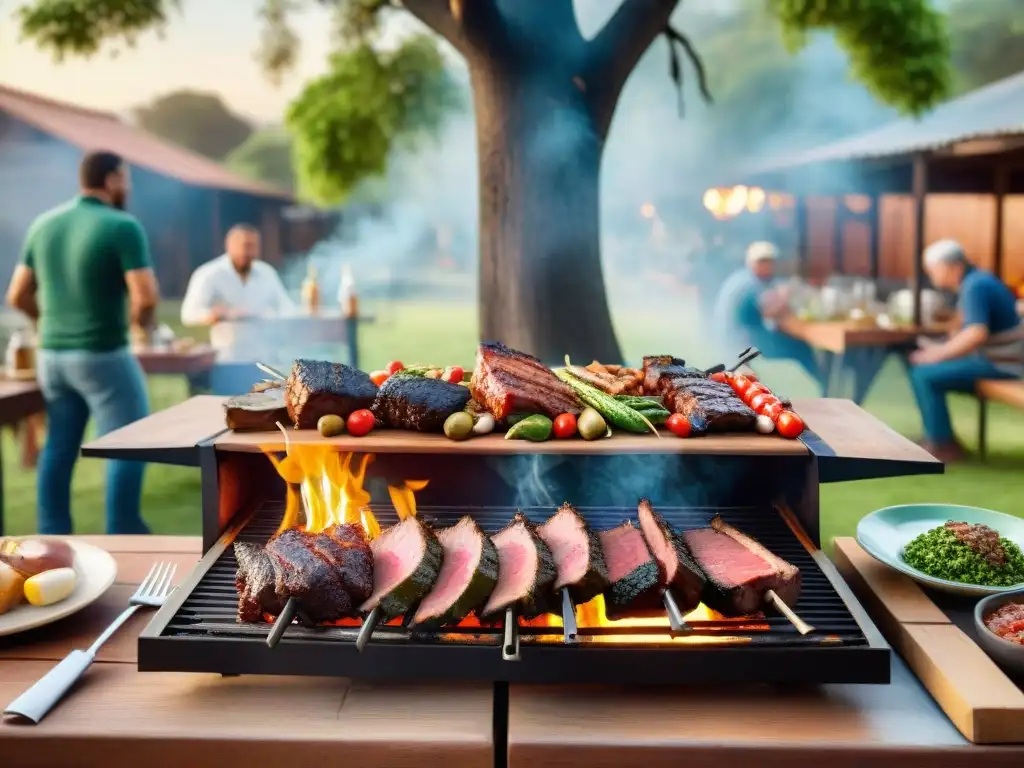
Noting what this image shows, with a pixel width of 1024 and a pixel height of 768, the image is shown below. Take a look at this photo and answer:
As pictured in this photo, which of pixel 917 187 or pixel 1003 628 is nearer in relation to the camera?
pixel 1003 628

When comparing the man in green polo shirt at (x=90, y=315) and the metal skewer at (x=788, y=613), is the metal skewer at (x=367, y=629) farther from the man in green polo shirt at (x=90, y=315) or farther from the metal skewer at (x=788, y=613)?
the man in green polo shirt at (x=90, y=315)

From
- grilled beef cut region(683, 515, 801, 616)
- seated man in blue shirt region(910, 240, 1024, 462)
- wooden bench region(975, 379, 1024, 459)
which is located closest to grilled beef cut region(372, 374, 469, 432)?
grilled beef cut region(683, 515, 801, 616)

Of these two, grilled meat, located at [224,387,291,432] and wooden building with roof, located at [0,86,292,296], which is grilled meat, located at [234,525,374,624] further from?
wooden building with roof, located at [0,86,292,296]

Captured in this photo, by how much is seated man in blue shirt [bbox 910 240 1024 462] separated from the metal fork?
7.79 metres

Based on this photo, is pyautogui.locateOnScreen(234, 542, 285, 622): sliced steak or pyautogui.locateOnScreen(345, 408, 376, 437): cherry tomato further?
pyautogui.locateOnScreen(345, 408, 376, 437): cherry tomato

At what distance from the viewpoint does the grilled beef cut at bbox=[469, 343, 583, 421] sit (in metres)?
2.83

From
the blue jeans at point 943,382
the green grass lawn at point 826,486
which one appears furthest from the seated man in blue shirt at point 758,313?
the blue jeans at point 943,382

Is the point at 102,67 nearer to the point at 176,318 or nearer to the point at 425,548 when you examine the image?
the point at 176,318

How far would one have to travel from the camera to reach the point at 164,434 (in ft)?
9.46

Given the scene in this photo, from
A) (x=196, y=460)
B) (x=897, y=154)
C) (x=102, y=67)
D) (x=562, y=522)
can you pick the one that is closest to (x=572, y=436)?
(x=562, y=522)

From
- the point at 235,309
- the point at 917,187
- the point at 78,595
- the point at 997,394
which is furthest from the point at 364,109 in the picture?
the point at 78,595

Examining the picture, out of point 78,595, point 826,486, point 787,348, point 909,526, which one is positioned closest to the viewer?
point 78,595

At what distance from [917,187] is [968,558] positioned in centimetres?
1065

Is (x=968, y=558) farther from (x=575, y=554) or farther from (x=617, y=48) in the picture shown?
(x=617, y=48)
